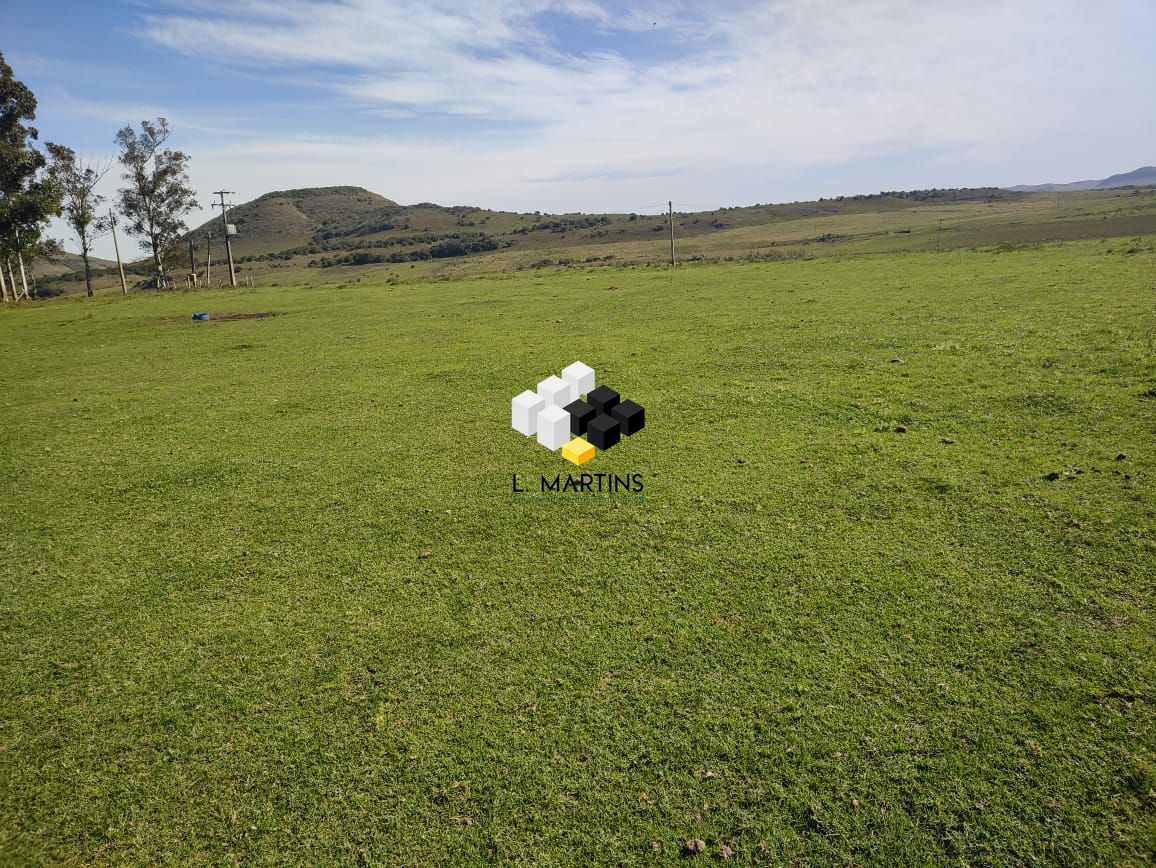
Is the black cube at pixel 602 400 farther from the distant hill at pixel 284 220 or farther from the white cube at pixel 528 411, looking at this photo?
the distant hill at pixel 284 220

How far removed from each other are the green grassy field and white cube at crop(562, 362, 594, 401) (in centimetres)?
117

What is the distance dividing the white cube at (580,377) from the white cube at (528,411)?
56 centimetres

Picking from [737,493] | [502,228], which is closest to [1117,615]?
[737,493]

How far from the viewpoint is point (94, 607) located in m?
5.41

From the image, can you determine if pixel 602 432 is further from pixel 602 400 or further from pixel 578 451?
pixel 602 400

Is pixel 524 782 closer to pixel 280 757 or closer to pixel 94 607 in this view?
pixel 280 757

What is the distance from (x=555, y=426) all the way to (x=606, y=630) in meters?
4.13

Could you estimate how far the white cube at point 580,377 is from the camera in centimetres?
935

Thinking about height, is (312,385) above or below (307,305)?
below

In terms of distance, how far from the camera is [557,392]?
29.0 feet

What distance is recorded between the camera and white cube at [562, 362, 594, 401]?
9352 mm


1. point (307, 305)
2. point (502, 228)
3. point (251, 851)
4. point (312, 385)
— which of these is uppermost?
point (502, 228)

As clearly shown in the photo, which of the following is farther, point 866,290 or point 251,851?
point 866,290

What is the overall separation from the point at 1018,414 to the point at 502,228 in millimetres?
143321
